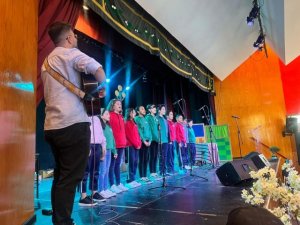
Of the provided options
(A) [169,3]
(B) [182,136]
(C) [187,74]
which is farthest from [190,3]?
(B) [182,136]

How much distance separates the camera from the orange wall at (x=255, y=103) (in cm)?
802

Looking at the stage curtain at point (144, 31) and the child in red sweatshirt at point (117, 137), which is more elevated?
the stage curtain at point (144, 31)

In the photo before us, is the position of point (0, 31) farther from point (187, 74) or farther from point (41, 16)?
point (187, 74)

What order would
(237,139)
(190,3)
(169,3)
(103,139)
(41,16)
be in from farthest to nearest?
(237,139), (190,3), (169,3), (103,139), (41,16)

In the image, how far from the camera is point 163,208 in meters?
2.24

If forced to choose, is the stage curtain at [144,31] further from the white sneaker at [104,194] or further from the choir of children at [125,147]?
the white sneaker at [104,194]

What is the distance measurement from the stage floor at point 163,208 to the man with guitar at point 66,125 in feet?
2.03

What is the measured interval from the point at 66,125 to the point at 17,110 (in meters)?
0.52

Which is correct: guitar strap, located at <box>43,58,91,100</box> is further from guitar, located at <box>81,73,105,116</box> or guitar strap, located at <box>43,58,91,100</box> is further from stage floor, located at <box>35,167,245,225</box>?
stage floor, located at <box>35,167,245,225</box>

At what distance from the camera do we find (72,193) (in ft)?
4.24

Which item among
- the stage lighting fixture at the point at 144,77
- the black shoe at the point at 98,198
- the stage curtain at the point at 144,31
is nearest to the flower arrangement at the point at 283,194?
the black shoe at the point at 98,198

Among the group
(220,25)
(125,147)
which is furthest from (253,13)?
(125,147)

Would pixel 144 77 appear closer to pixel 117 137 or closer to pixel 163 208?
pixel 117 137

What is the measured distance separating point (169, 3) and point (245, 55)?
5.62m
